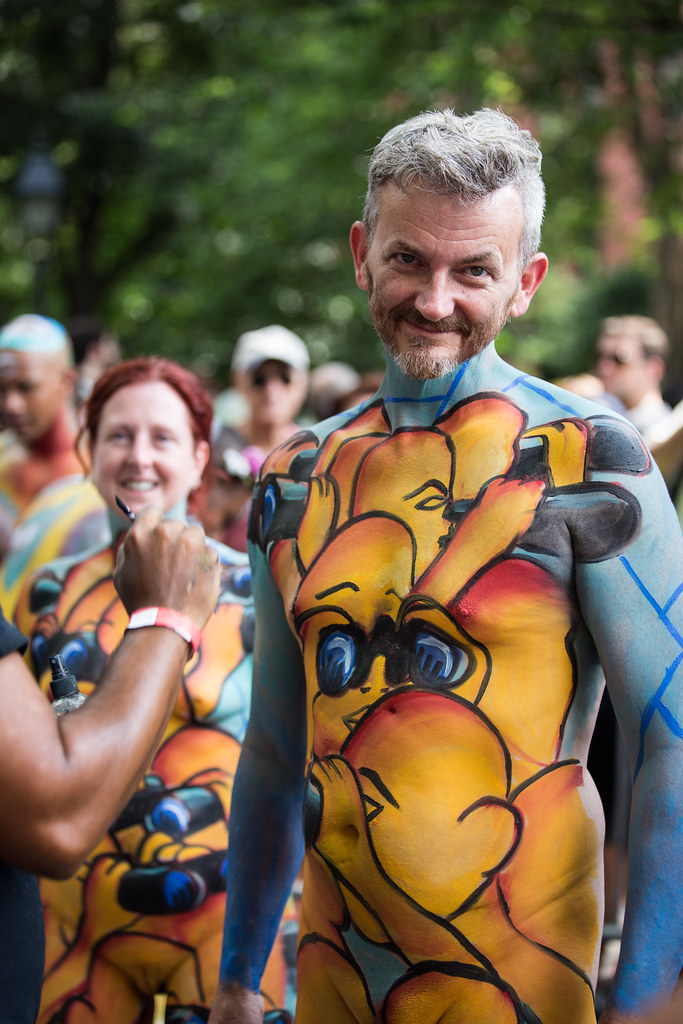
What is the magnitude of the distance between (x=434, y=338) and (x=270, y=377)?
3.78 meters

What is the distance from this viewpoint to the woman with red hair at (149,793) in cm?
274

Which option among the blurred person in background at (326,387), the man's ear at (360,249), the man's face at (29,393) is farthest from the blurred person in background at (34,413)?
the man's ear at (360,249)

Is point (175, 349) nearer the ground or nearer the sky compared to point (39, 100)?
nearer the ground

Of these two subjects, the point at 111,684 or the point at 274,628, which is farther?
the point at 274,628

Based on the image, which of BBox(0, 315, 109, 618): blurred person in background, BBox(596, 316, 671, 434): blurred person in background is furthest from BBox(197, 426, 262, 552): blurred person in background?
BBox(596, 316, 671, 434): blurred person in background

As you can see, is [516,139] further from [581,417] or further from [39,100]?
Result: [39,100]

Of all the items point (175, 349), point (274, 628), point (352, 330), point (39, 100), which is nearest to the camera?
point (274, 628)

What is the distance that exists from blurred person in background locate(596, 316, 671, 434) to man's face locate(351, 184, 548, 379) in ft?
12.8

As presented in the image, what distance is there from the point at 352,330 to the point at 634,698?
41.6 feet

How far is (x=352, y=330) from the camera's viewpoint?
46.9 feet

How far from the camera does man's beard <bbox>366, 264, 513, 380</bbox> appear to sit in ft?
6.74

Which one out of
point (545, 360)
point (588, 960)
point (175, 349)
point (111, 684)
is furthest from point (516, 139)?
point (545, 360)

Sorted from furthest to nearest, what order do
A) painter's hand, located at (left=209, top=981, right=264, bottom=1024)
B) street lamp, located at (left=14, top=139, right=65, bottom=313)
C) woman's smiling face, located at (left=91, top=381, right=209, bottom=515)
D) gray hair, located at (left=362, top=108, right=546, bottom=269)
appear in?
street lamp, located at (left=14, top=139, right=65, bottom=313) < woman's smiling face, located at (left=91, top=381, right=209, bottom=515) < painter's hand, located at (left=209, top=981, right=264, bottom=1024) < gray hair, located at (left=362, top=108, right=546, bottom=269)

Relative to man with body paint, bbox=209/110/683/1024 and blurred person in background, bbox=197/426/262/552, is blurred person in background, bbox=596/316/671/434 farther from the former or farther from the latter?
man with body paint, bbox=209/110/683/1024
